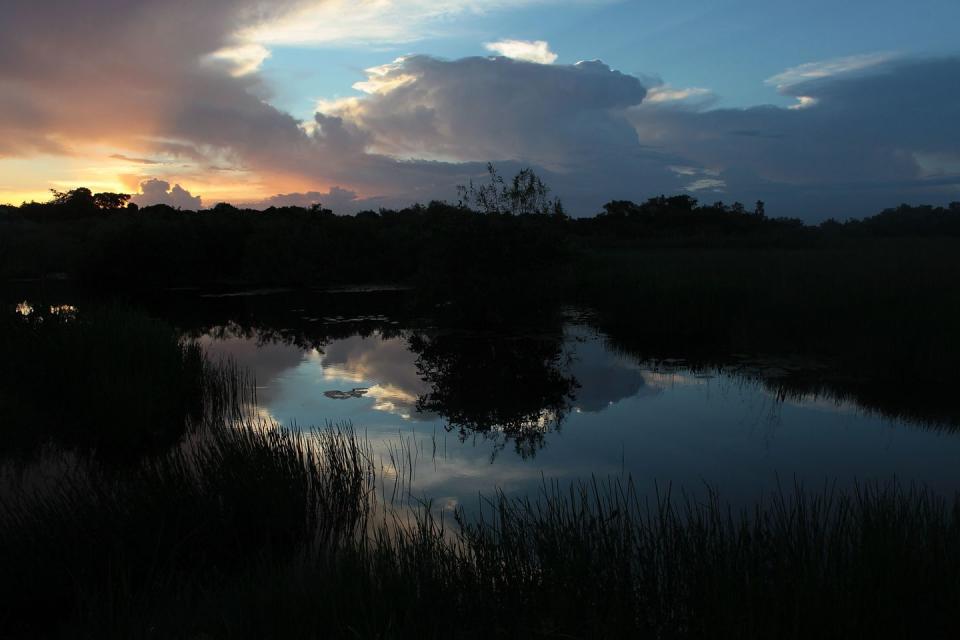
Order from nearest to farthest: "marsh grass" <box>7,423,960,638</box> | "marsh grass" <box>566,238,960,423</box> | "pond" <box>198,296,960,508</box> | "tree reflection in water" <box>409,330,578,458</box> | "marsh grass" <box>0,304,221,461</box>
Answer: "marsh grass" <box>7,423,960,638</box> → "pond" <box>198,296,960,508</box> → "marsh grass" <box>0,304,221,461</box> → "tree reflection in water" <box>409,330,578,458</box> → "marsh grass" <box>566,238,960,423</box>

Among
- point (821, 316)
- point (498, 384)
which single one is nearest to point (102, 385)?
point (498, 384)

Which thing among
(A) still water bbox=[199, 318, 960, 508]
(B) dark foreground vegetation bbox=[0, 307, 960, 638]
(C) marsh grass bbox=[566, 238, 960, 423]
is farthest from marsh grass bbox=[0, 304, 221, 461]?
(C) marsh grass bbox=[566, 238, 960, 423]

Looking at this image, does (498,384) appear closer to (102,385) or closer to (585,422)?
(585,422)

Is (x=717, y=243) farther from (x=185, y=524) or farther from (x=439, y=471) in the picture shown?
(x=185, y=524)

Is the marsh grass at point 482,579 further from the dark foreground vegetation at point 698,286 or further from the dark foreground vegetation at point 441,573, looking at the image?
the dark foreground vegetation at point 698,286

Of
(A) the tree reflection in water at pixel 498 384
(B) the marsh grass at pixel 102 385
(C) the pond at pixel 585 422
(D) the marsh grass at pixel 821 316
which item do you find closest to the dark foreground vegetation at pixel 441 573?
(C) the pond at pixel 585 422

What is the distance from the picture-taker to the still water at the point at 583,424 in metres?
6.72

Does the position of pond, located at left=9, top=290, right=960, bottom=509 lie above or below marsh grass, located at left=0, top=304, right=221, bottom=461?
below

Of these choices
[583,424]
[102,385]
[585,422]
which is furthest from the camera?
[585,422]

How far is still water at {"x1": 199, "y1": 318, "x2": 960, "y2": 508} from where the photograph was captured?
6723 mm

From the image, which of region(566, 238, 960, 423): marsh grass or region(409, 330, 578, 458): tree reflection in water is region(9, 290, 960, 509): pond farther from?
Answer: region(566, 238, 960, 423): marsh grass

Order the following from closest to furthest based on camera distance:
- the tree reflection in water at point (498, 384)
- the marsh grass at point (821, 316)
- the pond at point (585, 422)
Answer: the pond at point (585, 422)
the tree reflection in water at point (498, 384)
the marsh grass at point (821, 316)

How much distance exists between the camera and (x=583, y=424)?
891cm

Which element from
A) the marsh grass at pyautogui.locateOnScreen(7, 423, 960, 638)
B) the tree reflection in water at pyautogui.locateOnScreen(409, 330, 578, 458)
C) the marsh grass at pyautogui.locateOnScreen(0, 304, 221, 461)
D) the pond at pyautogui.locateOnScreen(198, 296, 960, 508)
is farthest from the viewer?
the tree reflection in water at pyautogui.locateOnScreen(409, 330, 578, 458)
